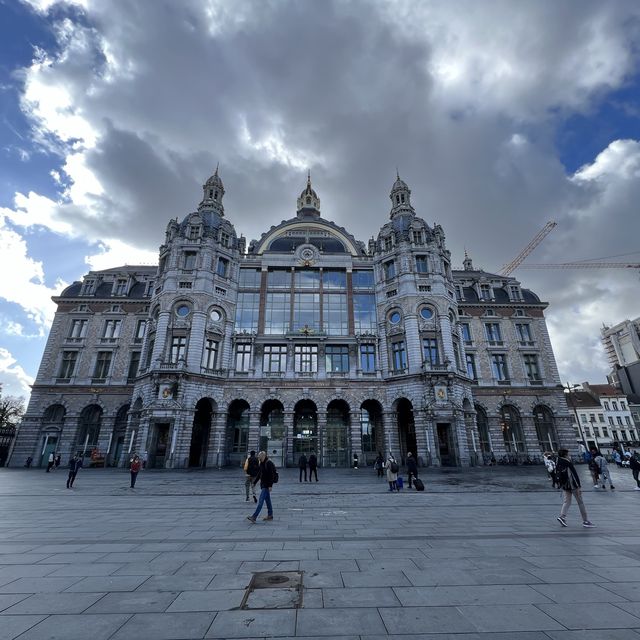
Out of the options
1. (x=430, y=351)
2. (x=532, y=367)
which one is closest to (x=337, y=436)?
(x=430, y=351)

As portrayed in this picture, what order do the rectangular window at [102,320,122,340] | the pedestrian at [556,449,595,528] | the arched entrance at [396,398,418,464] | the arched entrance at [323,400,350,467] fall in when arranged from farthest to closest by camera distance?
1. the rectangular window at [102,320,122,340]
2. the arched entrance at [396,398,418,464]
3. the arched entrance at [323,400,350,467]
4. the pedestrian at [556,449,595,528]

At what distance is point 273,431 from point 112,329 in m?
24.4

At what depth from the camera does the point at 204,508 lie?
14.0 metres

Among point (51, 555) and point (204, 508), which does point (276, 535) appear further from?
point (204, 508)

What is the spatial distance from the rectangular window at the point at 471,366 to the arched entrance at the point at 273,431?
76.6 ft

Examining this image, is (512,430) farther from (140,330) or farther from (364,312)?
(140,330)

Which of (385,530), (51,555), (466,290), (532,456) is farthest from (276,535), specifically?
(466,290)

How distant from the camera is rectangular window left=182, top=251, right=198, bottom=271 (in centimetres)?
4034

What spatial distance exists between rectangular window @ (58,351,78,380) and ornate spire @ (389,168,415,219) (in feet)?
146

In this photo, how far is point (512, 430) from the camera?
137ft

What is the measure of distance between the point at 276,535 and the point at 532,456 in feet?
135

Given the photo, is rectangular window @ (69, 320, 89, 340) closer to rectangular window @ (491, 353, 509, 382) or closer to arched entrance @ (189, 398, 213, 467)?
arched entrance @ (189, 398, 213, 467)

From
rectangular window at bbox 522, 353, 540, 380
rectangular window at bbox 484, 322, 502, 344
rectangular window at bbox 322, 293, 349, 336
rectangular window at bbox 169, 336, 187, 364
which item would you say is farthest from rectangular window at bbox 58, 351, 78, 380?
rectangular window at bbox 522, 353, 540, 380

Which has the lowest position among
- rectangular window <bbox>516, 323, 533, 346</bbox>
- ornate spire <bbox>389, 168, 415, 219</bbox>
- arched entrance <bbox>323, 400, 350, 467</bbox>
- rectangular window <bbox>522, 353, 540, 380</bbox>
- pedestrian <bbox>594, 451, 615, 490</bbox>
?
pedestrian <bbox>594, 451, 615, 490</bbox>
